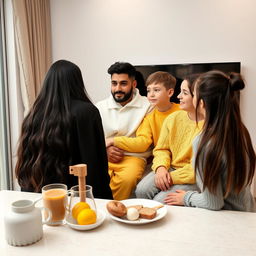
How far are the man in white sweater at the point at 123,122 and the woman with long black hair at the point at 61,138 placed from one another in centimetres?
67

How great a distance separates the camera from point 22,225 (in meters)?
0.90

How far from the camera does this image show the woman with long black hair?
144cm

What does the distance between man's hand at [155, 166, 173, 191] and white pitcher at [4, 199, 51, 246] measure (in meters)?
1.18

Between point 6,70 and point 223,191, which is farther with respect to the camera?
point 6,70

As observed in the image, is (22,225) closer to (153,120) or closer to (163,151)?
(163,151)

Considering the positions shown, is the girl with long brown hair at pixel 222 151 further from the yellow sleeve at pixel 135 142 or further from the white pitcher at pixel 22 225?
the yellow sleeve at pixel 135 142

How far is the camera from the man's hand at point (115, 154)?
2393mm

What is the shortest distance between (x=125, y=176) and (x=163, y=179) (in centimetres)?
39

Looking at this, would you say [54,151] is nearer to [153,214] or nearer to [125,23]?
[153,214]

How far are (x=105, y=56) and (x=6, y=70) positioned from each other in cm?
107

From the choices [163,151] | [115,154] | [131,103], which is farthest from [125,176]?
[131,103]

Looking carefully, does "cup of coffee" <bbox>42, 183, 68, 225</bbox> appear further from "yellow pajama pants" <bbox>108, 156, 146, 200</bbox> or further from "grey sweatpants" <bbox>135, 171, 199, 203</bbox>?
"yellow pajama pants" <bbox>108, 156, 146, 200</bbox>

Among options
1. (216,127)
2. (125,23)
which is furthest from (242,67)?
(216,127)

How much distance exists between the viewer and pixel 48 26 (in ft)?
11.4
